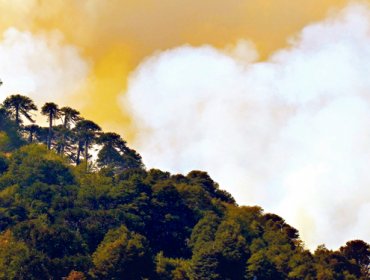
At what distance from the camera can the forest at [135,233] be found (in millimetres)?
121500

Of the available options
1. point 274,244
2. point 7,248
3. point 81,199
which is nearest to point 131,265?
point 7,248

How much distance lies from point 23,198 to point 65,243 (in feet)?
92.5

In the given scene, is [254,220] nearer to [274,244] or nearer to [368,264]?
[274,244]

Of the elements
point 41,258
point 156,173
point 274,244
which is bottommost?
point 41,258

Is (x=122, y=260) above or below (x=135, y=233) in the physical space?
below

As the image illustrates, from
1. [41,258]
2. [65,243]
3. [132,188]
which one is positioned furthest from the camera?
[132,188]

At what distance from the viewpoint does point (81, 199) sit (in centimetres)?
15200

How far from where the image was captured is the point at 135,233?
142125mm

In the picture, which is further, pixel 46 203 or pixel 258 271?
pixel 46 203

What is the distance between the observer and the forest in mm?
121500

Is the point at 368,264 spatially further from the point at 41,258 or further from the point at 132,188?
the point at 41,258

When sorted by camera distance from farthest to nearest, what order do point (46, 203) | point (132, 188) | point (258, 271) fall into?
point (132, 188), point (46, 203), point (258, 271)

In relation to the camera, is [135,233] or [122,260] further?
[135,233]

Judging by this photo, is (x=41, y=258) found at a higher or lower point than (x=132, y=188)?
lower
